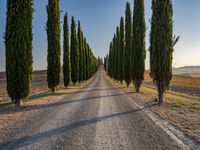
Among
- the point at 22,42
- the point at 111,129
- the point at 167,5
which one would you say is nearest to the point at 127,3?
the point at 167,5

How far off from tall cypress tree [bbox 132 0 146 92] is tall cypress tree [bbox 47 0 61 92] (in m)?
7.67

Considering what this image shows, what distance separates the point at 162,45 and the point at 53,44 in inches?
517

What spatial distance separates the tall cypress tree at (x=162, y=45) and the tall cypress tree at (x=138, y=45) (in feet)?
31.3

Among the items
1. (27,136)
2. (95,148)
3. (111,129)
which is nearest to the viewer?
(95,148)

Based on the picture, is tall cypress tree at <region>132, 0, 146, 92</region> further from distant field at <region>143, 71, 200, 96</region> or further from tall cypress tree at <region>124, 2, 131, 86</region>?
distant field at <region>143, 71, 200, 96</region>

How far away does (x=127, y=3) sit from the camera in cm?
3528

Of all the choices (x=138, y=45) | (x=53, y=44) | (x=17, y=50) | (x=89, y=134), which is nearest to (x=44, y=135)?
(x=89, y=134)

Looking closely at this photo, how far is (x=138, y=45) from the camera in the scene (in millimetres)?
25344

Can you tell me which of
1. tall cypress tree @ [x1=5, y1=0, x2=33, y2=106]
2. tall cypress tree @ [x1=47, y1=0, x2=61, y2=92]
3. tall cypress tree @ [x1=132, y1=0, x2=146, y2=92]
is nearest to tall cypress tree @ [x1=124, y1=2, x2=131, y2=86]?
tall cypress tree @ [x1=132, y1=0, x2=146, y2=92]

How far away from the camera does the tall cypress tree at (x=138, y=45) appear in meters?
25.2

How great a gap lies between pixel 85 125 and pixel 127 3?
1167 inches

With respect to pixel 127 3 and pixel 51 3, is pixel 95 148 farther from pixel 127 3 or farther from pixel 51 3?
pixel 127 3

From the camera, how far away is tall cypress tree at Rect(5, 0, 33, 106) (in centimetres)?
1402

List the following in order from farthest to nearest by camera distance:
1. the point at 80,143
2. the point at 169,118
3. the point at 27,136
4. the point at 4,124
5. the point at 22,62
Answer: the point at 22,62 < the point at 169,118 < the point at 4,124 < the point at 27,136 < the point at 80,143
